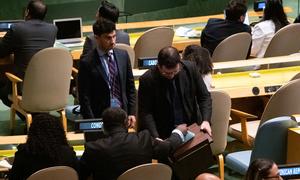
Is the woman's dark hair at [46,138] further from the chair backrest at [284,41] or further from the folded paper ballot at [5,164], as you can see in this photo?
the chair backrest at [284,41]

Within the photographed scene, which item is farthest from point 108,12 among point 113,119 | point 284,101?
point 113,119

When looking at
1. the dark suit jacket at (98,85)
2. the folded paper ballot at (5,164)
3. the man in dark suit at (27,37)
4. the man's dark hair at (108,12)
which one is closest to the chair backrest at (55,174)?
the folded paper ballot at (5,164)

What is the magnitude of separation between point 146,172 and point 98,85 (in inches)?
52.1

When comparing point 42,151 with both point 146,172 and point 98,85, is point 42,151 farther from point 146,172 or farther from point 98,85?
point 98,85

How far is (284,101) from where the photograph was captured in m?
4.92

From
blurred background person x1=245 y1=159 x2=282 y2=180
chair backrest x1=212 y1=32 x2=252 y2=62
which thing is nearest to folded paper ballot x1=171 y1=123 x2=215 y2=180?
blurred background person x1=245 y1=159 x2=282 y2=180

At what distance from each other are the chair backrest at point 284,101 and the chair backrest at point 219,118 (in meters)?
0.28

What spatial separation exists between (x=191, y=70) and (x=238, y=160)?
0.73 metres

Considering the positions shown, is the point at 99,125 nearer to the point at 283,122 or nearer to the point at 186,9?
the point at 283,122

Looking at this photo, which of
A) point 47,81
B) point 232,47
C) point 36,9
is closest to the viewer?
point 47,81

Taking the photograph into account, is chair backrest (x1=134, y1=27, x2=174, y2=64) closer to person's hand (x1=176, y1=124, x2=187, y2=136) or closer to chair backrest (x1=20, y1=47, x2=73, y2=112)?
chair backrest (x1=20, y1=47, x2=73, y2=112)

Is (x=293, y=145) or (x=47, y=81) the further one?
(x=47, y=81)

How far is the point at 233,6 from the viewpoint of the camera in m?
6.79

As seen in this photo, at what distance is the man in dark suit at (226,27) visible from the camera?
268 inches
